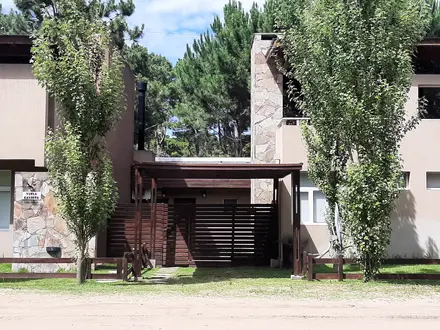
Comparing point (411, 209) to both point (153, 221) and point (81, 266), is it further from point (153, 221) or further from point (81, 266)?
point (81, 266)

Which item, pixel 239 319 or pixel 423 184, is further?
pixel 423 184

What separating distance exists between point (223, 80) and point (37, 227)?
1633cm

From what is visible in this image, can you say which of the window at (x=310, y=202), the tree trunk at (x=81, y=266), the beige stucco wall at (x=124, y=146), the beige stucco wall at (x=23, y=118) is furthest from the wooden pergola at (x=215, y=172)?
the beige stucco wall at (x=124, y=146)

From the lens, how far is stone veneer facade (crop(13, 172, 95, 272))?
50.0 feet

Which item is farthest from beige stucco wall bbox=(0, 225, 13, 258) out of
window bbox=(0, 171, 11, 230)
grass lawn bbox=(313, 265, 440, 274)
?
grass lawn bbox=(313, 265, 440, 274)

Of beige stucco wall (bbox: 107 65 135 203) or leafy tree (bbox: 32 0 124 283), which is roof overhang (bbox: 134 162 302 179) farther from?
beige stucco wall (bbox: 107 65 135 203)

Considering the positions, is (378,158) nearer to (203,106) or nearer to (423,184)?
(423,184)

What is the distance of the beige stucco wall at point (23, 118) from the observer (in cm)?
1515

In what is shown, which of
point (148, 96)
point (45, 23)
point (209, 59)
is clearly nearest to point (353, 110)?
point (45, 23)

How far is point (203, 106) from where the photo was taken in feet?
107

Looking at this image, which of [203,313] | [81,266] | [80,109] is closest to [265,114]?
[80,109]

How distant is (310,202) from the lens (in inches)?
668

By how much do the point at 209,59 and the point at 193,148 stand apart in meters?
11.7

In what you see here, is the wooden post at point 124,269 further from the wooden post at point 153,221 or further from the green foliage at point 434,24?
the green foliage at point 434,24
